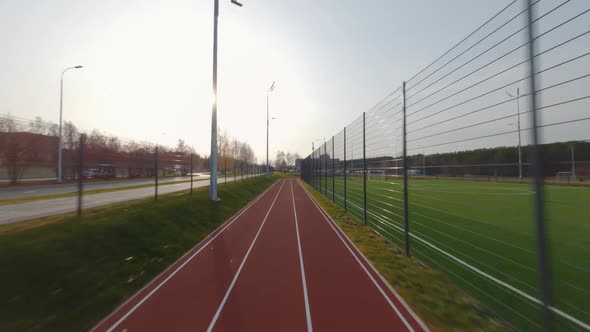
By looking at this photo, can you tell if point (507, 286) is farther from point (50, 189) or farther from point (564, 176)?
point (50, 189)

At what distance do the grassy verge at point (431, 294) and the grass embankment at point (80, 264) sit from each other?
16.0ft

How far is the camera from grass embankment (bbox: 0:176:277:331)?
354 cm

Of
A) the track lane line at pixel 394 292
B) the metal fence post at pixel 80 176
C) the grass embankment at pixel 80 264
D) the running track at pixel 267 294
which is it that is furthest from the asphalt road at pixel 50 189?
the track lane line at pixel 394 292

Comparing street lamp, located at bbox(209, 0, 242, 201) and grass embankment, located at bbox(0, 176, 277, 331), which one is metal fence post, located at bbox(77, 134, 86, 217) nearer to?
grass embankment, located at bbox(0, 176, 277, 331)

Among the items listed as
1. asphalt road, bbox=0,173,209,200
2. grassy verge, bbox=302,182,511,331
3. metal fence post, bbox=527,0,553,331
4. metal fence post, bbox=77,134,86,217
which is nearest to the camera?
metal fence post, bbox=527,0,553,331

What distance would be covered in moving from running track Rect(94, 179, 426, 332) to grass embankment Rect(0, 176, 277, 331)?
38 centimetres

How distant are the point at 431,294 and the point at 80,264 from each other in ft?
21.3

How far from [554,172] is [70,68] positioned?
109ft

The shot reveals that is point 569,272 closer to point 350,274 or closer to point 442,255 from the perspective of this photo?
point 442,255

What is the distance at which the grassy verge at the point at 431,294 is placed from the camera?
11.0 feet

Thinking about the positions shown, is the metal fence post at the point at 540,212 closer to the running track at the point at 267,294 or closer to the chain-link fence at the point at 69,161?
the running track at the point at 267,294

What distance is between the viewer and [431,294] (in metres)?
4.12

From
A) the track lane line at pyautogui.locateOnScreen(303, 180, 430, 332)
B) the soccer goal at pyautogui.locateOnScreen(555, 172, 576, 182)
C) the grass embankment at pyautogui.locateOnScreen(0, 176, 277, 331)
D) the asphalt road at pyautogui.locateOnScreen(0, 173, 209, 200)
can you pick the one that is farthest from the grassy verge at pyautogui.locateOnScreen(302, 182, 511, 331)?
the asphalt road at pyautogui.locateOnScreen(0, 173, 209, 200)

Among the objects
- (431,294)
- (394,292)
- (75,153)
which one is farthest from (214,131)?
(431,294)
